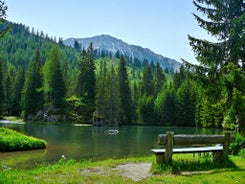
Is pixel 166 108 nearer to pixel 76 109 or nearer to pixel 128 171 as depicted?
pixel 76 109

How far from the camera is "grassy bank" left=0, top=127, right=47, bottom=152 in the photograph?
2742 centimetres

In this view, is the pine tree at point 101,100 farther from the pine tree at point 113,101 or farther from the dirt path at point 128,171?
the dirt path at point 128,171

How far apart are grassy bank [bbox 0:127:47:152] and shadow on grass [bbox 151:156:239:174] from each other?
62.2 ft

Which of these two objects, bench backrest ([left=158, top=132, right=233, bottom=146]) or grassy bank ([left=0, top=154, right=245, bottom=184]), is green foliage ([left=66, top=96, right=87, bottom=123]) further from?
grassy bank ([left=0, top=154, right=245, bottom=184])

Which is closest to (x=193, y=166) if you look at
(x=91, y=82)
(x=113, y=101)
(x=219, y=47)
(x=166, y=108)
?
(x=219, y=47)

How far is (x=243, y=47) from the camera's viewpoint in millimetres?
21438

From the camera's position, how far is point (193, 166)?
41.8 ft

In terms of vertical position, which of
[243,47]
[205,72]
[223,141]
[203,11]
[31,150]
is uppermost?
[203,11]

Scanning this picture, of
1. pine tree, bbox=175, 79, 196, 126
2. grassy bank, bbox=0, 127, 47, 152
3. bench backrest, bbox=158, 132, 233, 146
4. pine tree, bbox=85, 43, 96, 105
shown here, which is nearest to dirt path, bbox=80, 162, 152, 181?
bench backrest, bbox=158, 132, 233, 146

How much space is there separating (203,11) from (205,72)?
4.47 meters

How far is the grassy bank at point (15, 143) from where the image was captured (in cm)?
2742

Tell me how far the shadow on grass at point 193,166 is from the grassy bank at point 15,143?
746 inches

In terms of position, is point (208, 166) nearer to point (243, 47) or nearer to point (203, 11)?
point (243, 47)

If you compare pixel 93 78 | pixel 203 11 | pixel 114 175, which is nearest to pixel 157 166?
pixel 114 175
